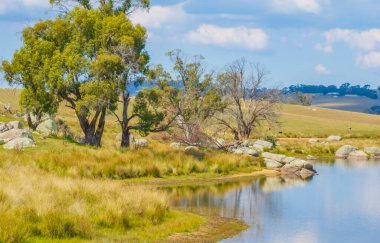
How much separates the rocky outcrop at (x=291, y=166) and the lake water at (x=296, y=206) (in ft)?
4.28

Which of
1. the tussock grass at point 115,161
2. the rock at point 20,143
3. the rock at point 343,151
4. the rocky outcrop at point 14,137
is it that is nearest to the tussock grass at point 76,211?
the tussock grass at point 115,161

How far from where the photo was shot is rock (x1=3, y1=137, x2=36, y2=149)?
38.1 m

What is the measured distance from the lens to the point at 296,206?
28.5m

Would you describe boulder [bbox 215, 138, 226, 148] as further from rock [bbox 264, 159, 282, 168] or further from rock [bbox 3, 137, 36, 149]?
rock [bbox 3, 137, 36, 149]

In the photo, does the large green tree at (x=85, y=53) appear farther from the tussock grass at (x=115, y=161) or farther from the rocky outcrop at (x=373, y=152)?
the rocky outcrop at (x=373, y=152)

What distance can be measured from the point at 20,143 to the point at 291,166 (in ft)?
68.3

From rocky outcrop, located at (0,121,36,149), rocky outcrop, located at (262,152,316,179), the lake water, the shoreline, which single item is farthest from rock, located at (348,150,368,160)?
rocky outcrop, located at (0,121,36,149)

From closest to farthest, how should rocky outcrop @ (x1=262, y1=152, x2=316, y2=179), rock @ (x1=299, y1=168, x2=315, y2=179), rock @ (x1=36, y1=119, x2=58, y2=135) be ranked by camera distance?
rock @ (x1=299, y1=168, x2=315, y2=179) < rocky outcrop @ (x1=262, y1=152, x2=316, y2=179) < rock @ (x1=36, y1=119, x2=58, y2=135)

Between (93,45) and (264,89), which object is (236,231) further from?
(264,89)

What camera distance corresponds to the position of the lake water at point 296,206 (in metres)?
21.4

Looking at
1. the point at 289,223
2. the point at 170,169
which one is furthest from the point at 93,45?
the point at 289,223

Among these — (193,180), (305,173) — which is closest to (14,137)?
(193,180)

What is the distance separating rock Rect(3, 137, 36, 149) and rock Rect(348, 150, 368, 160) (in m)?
39.0

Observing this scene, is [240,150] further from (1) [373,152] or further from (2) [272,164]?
(1) [373,152]
